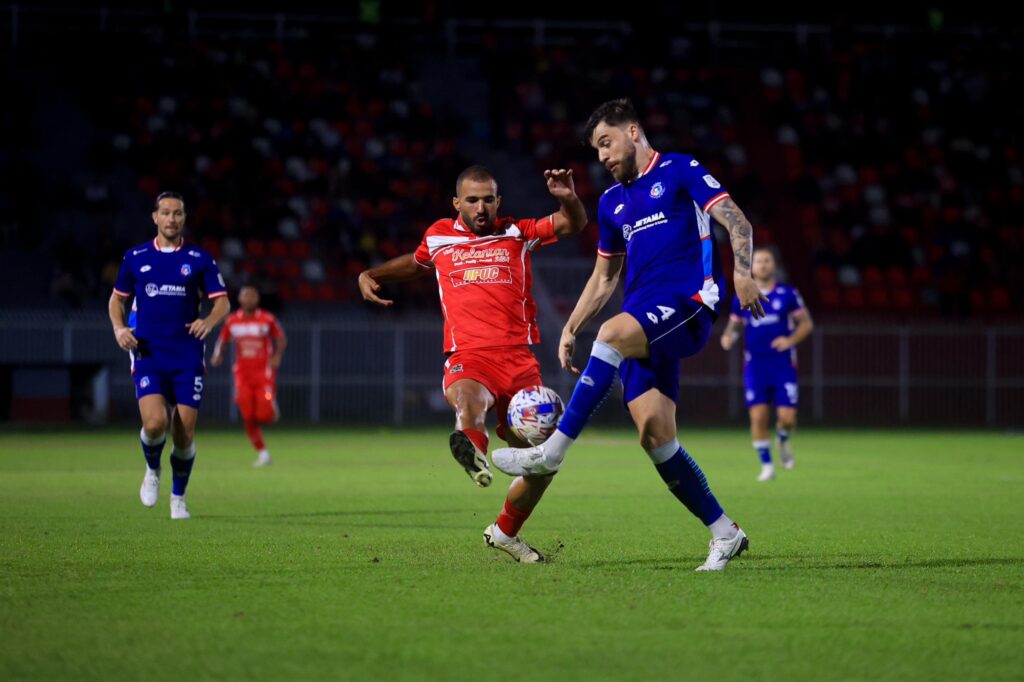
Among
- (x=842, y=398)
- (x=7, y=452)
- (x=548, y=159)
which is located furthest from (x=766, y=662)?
(x=548, y=159)

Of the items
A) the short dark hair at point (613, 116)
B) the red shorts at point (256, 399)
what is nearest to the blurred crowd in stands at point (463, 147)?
the red shorts at point (256, 399)

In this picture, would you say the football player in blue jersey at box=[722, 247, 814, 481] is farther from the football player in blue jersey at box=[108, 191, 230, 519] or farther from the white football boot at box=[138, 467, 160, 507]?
the white football boot at box=[138, 467, 160, 507]

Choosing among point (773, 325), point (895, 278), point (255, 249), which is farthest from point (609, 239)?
point (895, 278)

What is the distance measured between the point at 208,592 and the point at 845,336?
86.9 ft

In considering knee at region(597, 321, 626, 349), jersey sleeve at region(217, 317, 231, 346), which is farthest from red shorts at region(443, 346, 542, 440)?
jersey sleeve at region(217, 317, 231, 346)

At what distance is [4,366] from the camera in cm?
2875

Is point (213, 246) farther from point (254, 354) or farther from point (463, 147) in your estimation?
point (254, 354)

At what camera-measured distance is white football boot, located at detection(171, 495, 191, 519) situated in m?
11.7

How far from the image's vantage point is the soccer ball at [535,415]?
26.5 feet

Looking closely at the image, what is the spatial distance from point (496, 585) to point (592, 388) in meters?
1.17

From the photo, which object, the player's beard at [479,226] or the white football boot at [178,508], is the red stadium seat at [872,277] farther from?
the player's beard at [479,226]

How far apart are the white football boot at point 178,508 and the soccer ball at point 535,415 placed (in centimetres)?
448

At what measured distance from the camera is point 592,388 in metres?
7.77

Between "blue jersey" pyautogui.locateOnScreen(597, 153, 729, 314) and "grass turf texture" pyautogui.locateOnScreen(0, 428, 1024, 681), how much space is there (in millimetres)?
1602
